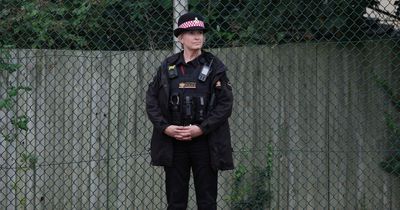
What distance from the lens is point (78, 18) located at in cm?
663

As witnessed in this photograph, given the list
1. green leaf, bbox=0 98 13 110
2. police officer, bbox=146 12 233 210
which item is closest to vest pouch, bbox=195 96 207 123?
police officer, bbox=146 12 233 210

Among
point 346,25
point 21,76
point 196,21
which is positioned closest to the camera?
point 196,21

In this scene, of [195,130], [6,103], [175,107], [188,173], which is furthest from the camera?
[6,103]

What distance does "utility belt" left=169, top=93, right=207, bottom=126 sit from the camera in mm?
5160

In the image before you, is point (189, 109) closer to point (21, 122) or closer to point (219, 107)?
point (219, 107)

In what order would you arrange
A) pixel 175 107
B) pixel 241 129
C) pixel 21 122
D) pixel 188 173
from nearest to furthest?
pixel 175 107 < pixel 188 173 < pixel 21 122 < pixel 241 129

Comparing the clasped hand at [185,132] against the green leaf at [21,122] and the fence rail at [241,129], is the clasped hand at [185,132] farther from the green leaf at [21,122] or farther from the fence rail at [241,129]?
the green leaf at [21,122]

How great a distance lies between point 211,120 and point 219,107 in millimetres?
135

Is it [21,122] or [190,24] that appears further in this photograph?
[21,122]

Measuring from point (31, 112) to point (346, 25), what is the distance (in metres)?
2.79

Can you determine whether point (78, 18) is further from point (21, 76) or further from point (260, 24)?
point (260, 24)

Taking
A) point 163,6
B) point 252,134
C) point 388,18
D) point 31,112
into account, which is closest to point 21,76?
point 31,112

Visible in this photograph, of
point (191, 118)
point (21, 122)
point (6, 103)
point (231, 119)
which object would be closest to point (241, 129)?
point (231, 119)

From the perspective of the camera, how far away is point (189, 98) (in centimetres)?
516
